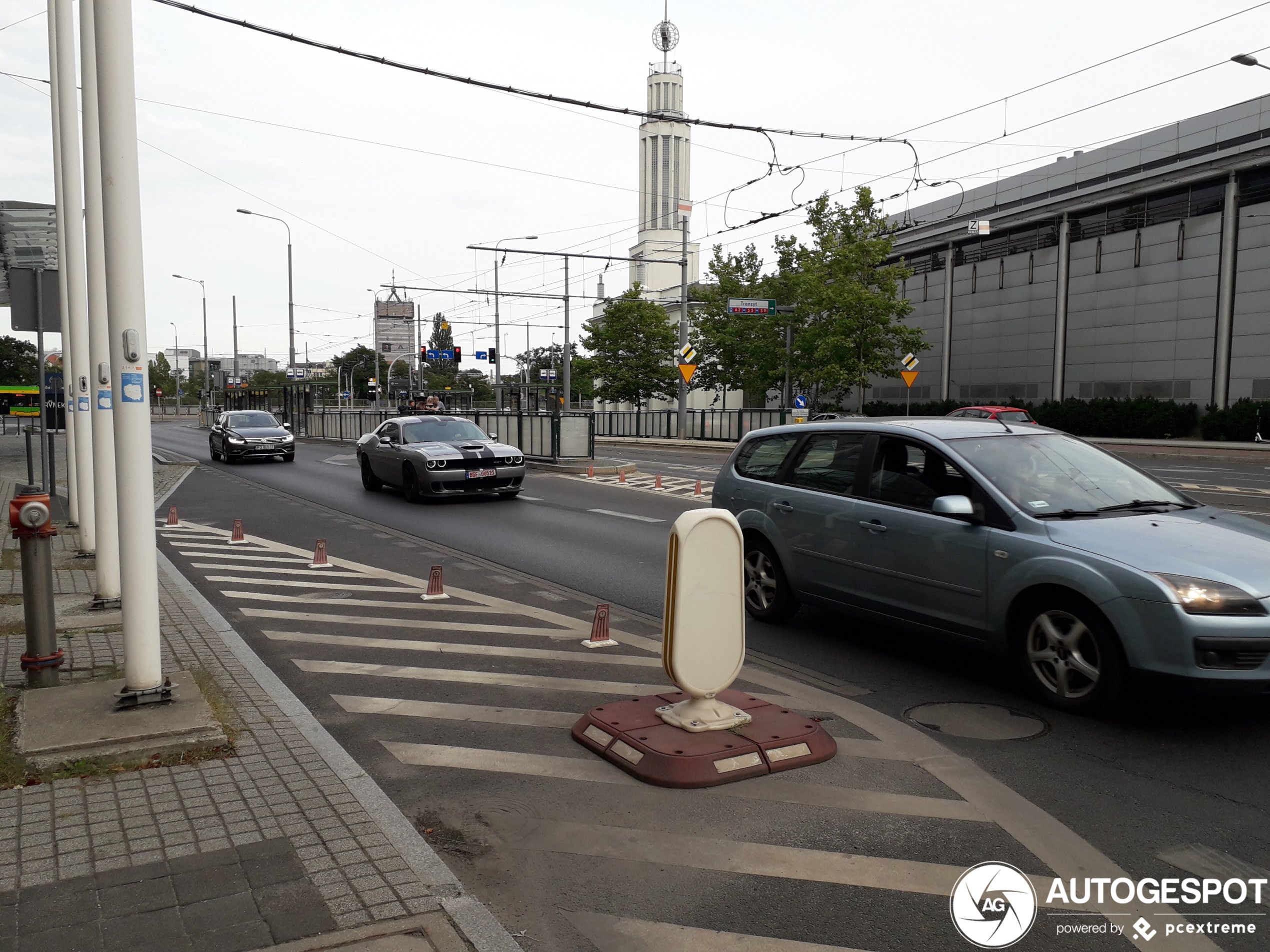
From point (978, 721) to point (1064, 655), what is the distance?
59 centimetres

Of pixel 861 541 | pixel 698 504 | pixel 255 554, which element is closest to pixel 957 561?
pixel 861 541

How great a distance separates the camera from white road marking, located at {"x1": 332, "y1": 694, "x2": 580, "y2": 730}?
5441 millimetres

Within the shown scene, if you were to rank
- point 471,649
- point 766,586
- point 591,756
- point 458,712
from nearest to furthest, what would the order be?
point 591,756, point 458,712, point 471,649, point 766,586

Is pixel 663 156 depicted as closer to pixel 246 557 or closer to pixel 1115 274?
pixel 1115 274

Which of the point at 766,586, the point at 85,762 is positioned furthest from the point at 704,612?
the point at 766,586

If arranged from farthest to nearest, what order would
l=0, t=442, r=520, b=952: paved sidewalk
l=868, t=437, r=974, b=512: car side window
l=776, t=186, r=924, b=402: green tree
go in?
l=776, t=186, r=924, b=402: green tree → l=868, t=437, r=974, b=512: car side window → l=0, t=442, r=520, b=952: paved sidewalk

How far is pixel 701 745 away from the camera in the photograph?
477cm

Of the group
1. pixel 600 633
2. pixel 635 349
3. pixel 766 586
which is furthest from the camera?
pixel 635 349

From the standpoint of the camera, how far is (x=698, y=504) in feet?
51.5

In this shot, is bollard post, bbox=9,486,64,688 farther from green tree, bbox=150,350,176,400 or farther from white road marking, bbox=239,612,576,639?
green tree, bbox=150,350,176,400

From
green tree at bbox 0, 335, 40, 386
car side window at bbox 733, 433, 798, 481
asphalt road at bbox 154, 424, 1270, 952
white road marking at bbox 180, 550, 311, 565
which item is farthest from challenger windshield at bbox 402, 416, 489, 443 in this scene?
green tree at bbox 0, 335, 40, 386

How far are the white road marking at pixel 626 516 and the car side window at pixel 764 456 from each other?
6.15 meters

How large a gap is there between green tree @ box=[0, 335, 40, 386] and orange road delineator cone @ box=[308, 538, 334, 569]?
68.6 m

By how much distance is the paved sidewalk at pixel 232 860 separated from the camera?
10.5 ft
